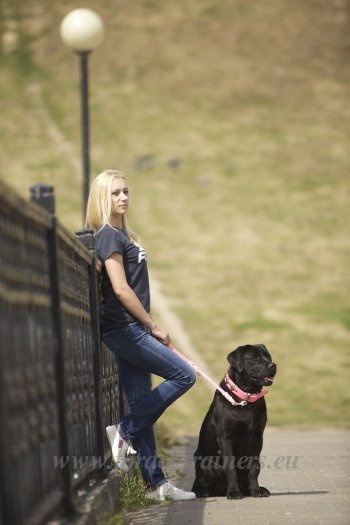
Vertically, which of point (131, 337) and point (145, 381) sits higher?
point (131, 337)

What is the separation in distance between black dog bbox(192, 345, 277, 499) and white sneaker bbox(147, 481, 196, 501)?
1.14 feet

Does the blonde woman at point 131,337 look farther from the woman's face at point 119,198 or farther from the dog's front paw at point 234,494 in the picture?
the dog's front paw at point 234,494

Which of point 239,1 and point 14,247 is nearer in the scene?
point 14,247

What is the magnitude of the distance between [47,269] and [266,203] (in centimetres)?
2983

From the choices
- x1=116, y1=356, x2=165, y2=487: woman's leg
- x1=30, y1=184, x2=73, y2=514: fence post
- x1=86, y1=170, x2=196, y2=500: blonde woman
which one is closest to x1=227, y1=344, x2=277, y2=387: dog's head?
x1=86, y1=170, x2=196, y2=500: blonde woman

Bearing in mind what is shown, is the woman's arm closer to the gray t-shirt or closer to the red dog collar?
the gray t-shirt

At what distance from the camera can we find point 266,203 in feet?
113

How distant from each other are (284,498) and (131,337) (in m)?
1.55

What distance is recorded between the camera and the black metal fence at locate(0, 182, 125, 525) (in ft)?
12.7

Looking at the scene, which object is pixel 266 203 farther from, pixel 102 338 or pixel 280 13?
pixel 102 338

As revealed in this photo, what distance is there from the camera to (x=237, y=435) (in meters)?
7.56

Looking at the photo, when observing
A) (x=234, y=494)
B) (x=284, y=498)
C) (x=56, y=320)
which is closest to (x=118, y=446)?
(x=234, y=494)

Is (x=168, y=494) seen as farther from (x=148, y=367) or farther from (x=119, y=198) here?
(x=119, y=198)

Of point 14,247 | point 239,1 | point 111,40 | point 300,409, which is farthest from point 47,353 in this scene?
point 239,1
